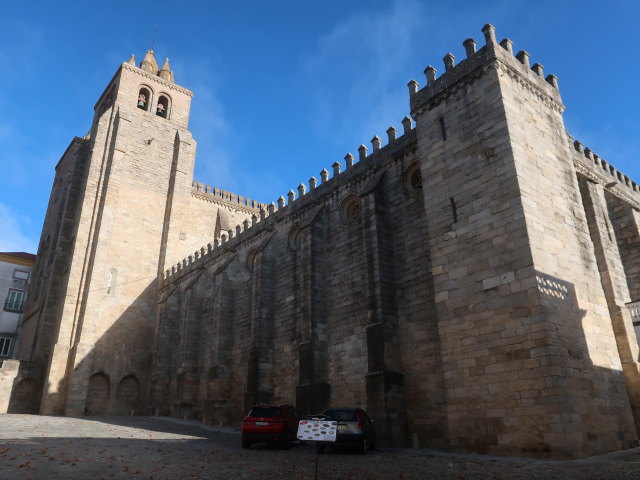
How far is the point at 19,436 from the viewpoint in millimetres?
14680

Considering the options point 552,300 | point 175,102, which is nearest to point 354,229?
point 552,300

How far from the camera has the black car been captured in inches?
489

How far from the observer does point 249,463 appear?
10.6m

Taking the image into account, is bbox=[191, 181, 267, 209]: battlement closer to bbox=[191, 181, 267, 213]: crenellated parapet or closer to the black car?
bbox=[191, 181, 267, 213]: crenellated parapet

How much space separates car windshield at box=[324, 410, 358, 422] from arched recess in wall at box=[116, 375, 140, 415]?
22.0m

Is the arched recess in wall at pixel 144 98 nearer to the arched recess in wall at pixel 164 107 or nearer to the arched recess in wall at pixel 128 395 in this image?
the arched recess in wall at pixel 164 107

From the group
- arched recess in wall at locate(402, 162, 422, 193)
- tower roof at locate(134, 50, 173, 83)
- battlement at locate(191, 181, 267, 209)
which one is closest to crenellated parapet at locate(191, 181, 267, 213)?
battlement at locate(191, 181, 267, 209)

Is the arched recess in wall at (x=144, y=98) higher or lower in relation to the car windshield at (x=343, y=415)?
higher

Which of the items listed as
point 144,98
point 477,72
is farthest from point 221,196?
point 477,72

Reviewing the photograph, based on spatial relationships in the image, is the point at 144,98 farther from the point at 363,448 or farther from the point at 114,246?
the point at 363,448

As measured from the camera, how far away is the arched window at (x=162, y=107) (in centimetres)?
3972

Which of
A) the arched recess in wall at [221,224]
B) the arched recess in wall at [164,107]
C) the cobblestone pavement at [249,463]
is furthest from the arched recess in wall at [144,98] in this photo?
the cobblestone pavement at [249,463]

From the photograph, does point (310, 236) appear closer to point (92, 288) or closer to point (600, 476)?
point (600, 476)

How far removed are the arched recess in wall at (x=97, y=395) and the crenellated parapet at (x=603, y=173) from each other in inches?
1116
